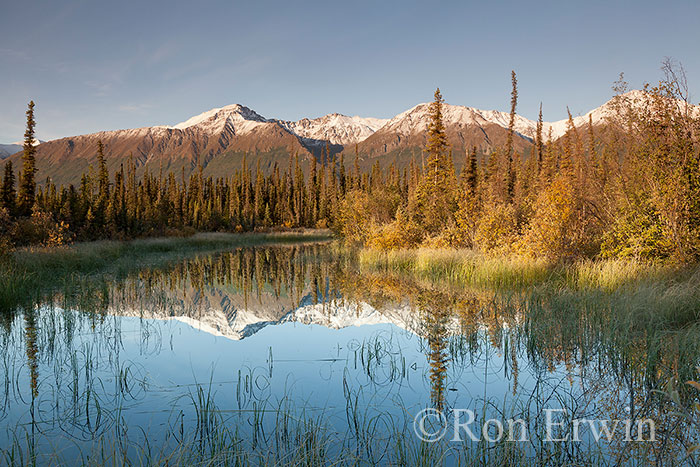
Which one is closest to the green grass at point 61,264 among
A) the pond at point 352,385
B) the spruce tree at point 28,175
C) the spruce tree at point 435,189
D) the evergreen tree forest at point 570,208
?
the evergreen tree forest at point 570,208

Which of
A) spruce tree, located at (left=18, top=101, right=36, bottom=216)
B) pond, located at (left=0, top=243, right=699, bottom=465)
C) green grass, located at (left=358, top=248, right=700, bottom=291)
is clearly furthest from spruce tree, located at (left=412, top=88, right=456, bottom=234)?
spruce tree, located at (left=18, top=101, right=36, bottom=216)

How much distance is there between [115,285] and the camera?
14.5m

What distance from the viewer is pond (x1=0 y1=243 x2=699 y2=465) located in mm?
3713

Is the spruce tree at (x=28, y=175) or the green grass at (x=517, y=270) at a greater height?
the spruce tree at (x=28, y=175)

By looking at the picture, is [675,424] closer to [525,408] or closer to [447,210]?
[525,408]

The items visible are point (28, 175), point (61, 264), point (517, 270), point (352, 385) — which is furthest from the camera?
point (28, 175)

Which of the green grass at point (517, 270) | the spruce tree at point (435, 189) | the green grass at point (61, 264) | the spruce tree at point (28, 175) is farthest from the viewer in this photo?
the spruce tree at point (28, 175)

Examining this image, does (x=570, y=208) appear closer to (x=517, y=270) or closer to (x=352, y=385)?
(x=517, y=270)

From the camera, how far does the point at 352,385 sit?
553 cm

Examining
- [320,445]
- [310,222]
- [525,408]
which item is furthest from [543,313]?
[310,222]

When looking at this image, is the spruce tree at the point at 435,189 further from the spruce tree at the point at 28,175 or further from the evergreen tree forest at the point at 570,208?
the spruce tree at the point at 28,175

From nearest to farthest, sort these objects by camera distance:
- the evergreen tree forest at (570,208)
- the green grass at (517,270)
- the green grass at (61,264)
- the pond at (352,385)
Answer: the pond at (352,385)
the green grass at (517,270)
the evergreen tree forest at (570,208)
the green grass at (61,264)

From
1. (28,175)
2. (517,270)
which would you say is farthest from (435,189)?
(28,175)

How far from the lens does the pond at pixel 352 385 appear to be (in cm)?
371
